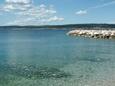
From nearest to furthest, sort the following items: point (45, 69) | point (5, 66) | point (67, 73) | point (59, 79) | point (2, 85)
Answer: point (2, 85)
point (59, 79)
point (67, 73)
point (45, 69)
point (5, 66)

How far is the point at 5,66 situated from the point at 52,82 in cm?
1000

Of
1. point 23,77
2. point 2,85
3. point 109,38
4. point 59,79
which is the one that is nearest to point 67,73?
point 59,79

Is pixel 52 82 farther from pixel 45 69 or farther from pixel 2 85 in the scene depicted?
pixel 45 69

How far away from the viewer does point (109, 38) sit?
7600 cm

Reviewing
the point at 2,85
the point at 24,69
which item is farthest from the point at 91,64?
the point at 2,85

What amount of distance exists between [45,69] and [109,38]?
4868 centimetres

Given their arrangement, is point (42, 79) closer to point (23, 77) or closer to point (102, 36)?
point (23, 77)

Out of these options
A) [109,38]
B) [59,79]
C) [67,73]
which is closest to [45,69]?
[67,73]

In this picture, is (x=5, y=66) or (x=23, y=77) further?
(x=5, y=66)

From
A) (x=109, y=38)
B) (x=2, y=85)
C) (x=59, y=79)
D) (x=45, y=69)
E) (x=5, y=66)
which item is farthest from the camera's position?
(x=109, y=38)

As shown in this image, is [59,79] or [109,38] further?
[109,38]

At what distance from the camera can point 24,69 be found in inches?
1185

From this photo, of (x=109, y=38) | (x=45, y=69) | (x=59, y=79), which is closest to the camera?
(x=59, y=79)

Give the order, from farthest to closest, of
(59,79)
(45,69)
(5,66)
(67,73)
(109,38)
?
1. (109,38)
2. (5,66)
3. (45,69)
4. (67,73)
5. (59,79)
